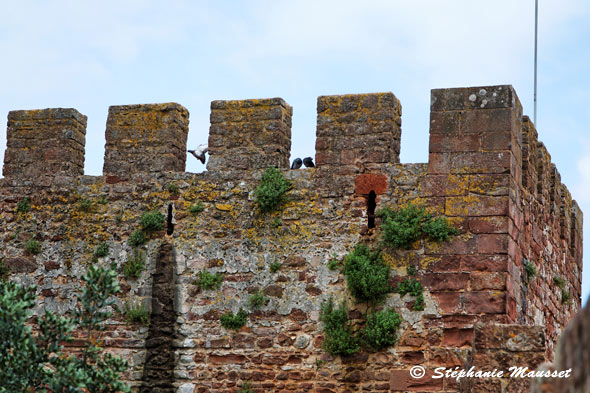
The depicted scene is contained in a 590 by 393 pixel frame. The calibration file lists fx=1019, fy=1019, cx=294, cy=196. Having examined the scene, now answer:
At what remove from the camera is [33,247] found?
10141mm

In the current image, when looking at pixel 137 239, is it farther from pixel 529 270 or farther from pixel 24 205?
pixel 529 270

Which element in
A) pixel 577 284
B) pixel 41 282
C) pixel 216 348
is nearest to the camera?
pixel 216 348

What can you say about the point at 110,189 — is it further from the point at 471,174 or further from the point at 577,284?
the point at 577,284

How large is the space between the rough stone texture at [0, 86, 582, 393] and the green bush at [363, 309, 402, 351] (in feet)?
0.27

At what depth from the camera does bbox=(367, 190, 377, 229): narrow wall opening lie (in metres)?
9.30

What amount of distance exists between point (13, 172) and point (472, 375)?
18.0 ft

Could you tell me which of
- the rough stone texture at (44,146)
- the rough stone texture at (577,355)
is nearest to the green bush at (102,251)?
the rough stone texture at (44,146)

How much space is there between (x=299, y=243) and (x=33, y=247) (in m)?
2.74

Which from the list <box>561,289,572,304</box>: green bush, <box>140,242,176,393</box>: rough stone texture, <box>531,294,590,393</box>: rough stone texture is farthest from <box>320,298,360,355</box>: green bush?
<box>531,294,590,393</box>: rough stone texture

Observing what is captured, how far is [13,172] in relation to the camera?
10.5 metres

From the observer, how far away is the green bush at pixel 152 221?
9820 millimetres

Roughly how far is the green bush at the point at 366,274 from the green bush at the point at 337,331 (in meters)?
0.22

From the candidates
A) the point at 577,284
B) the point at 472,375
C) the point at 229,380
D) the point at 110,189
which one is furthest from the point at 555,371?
the point at 577,284

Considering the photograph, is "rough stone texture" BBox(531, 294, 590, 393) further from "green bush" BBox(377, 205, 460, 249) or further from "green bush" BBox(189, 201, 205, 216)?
"green bush" BBox(189, 201, 205, 216)
